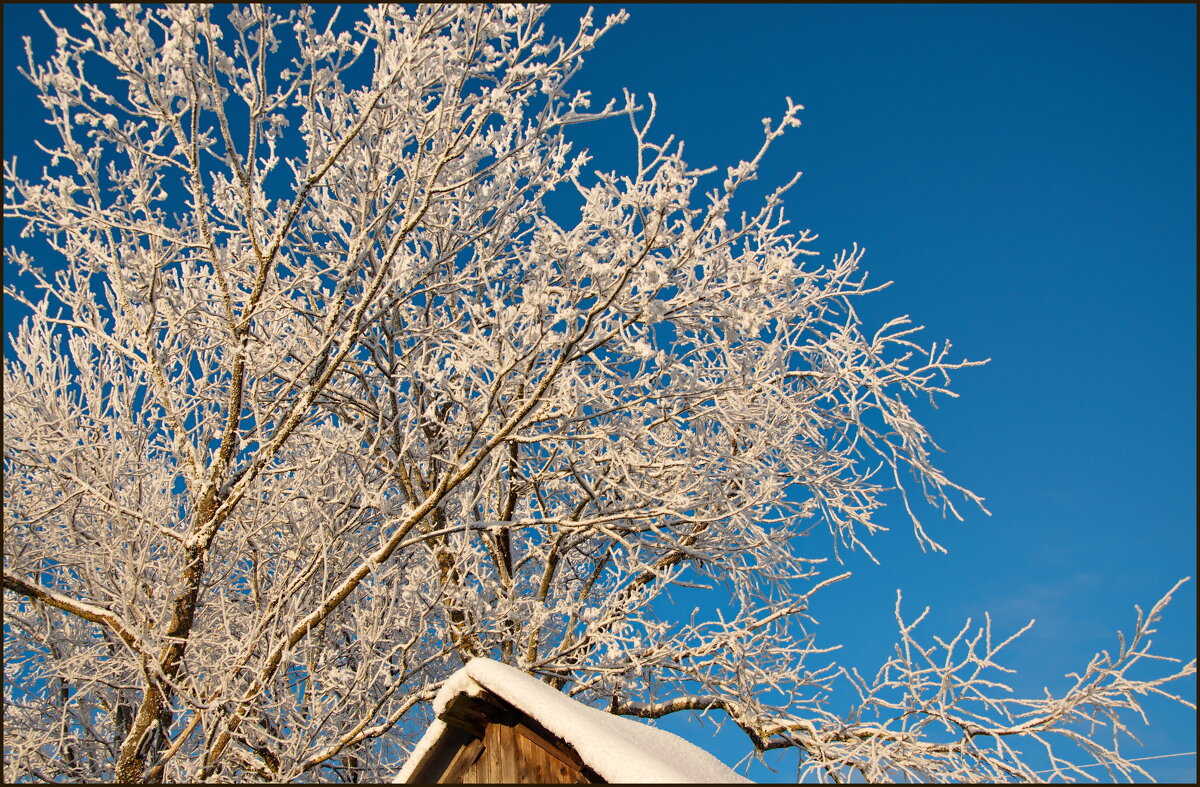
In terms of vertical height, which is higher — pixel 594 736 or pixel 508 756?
pixel 594 736

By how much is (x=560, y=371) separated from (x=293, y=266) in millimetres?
2847

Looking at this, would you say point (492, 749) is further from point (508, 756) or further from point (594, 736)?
point (594, 736)

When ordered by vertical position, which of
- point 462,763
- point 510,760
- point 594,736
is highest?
point 594,736

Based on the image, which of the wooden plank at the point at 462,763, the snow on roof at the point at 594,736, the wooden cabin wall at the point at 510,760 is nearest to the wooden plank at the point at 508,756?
the wooden cabin wall at the point at 510,760

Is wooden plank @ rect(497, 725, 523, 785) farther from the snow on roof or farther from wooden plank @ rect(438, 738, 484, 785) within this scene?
the snow on roof

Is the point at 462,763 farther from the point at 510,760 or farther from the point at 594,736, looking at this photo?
the point at 594,736

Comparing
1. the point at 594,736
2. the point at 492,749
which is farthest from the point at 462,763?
the point at 594,736

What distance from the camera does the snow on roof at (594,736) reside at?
3.23 m

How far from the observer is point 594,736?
3400 mm

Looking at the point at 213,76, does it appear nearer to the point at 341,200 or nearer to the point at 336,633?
the point at 341,200

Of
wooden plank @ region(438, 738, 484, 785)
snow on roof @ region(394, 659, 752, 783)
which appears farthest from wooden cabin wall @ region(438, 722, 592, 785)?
snow on roof @ region(394, 659, 752, 783)

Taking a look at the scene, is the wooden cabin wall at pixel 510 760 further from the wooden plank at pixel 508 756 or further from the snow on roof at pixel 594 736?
the snow on roof at pixel 594 736

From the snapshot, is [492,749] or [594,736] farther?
[492,749]

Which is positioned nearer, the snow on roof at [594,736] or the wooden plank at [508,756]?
the snow on roof at [594,736]
